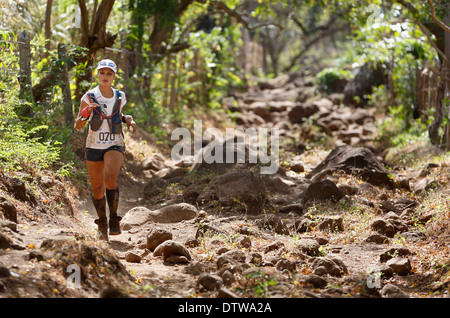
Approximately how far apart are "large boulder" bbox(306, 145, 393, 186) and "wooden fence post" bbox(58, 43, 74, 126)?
380 centimetres

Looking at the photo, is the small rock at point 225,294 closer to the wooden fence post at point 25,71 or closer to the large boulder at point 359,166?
the wooden fence post at point 25,71

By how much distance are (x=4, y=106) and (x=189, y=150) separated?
6.11 metres

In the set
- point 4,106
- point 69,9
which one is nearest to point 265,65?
point 69,9

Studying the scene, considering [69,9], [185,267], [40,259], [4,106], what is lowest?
[185,267]

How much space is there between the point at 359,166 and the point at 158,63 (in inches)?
240

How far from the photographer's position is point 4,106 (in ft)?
19.4

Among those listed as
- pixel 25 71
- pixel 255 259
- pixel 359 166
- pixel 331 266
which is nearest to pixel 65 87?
pixel 25 71

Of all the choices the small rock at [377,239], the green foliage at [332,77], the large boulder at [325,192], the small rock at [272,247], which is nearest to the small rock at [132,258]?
the small rock at [272,247]

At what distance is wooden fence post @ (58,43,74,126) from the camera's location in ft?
23.7

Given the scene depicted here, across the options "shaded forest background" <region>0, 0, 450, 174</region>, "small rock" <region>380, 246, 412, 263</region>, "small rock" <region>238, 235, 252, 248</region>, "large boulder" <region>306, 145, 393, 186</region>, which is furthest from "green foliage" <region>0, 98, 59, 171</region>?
"large boulder" <region>306, 145, 393, 186</region>

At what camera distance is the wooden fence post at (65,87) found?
23.7 ft

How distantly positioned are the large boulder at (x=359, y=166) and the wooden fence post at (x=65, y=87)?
380cm

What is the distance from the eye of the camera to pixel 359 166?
838 centimetres
